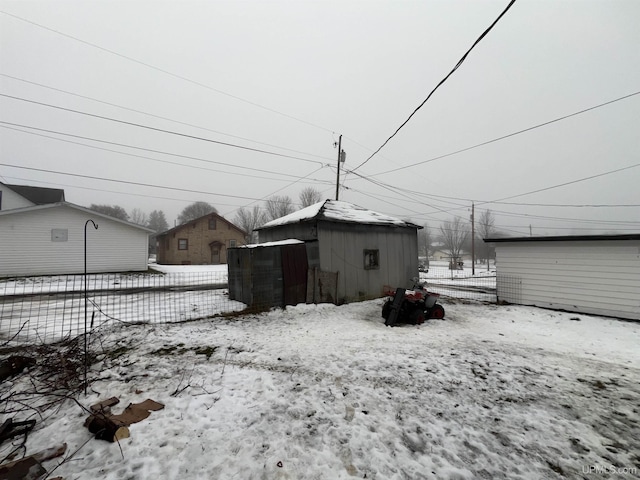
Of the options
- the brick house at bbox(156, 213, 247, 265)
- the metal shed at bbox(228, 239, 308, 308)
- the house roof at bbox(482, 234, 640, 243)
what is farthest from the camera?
the brick house at bbox(156, 213, 247, 265)

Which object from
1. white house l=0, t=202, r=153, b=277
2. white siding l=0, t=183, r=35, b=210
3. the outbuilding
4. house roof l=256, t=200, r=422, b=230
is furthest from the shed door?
white siding l=0, t=183, r=35, b=210

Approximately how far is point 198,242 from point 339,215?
980 inches

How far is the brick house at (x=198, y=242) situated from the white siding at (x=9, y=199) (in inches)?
551

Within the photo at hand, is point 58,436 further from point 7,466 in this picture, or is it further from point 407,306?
point 407,306

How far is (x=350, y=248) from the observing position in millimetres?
11328

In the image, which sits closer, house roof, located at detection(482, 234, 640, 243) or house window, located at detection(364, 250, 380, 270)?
house roof, located at detection(482, 234, 640, 243)

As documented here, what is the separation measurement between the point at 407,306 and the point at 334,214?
4.97 meters

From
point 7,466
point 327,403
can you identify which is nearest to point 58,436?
point 7,466

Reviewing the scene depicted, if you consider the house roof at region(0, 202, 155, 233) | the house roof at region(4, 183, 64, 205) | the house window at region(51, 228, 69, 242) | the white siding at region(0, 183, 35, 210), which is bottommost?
the house window at region(51, 228, 69, 242)

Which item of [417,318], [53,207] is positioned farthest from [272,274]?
[53,207]

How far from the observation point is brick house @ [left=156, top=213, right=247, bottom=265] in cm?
3027

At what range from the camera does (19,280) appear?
1498 centimetres

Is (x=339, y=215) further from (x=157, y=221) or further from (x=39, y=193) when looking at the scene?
(x=157, y=221)

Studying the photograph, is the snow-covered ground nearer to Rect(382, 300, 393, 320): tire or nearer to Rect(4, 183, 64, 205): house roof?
Rect(382, 300, 393, 320): tire
